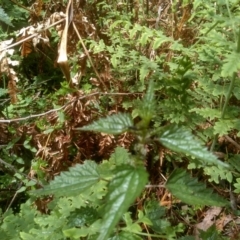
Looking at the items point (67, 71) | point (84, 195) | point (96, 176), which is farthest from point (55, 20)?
point (96, 176)

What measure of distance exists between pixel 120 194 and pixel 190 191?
0.33 meters

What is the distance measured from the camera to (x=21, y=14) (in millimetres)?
3184

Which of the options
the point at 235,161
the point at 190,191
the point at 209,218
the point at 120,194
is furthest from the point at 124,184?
the point at 209,218

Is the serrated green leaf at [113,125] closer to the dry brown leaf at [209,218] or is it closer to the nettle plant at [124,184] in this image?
the nettle plant at [124,184]

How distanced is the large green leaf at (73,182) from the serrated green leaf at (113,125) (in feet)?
0.61

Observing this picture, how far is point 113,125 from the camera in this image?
1.17 meters

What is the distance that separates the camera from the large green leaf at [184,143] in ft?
3.48

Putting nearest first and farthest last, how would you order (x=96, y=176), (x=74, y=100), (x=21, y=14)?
1. (x=96, y=176)
2. (x=74, y=100)
3. (x=21, y=14)

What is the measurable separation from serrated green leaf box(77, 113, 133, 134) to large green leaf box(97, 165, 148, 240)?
0.12m

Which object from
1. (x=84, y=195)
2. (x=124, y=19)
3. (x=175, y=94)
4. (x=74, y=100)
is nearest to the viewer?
(x=84, y=195)

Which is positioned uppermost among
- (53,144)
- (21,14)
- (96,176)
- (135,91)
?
(21,14)

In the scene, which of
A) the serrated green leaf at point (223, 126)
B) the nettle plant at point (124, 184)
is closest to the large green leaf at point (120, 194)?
the nettle plant at point (124, 184)

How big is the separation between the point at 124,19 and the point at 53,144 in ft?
3.42

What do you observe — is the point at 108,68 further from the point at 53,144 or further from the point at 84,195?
the point at 84,195
